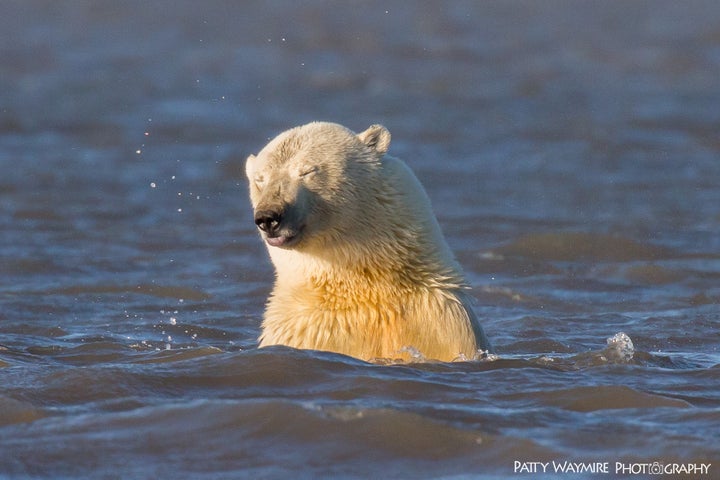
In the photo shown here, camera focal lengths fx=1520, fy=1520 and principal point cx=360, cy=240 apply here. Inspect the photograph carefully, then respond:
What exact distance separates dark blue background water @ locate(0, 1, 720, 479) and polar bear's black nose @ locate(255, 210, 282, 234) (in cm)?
65

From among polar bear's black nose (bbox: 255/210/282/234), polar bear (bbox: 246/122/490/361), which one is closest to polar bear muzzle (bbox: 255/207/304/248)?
polar bear's black nose (bbox: 255/210/282/234)

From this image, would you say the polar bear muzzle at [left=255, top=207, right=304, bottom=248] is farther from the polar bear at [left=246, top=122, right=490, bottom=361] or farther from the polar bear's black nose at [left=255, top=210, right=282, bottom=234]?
the polar bear at [left=246, top=122, right=490, bottom=361]

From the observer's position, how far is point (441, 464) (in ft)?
18.3

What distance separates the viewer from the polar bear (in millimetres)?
6613

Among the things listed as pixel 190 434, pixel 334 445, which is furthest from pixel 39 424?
pixel 334 445

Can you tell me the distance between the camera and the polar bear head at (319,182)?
6.44 metres

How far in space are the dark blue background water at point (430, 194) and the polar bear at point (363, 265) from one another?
146 millimetres

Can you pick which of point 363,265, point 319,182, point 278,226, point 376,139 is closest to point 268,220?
point 278,226

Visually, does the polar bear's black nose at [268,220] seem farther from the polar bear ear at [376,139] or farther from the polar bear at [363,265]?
the polar bear ear at [376,139]

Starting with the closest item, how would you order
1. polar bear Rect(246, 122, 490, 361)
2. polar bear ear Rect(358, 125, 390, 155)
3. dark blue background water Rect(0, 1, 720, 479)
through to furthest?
1. dark blue background water Rect(0, 1, 720, 479)
2. polar bear Rect(246, 122, 490, 361)
3. polar bear ear Rect(358, 125, 390, 155)

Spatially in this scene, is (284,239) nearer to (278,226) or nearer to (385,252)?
(278,226)

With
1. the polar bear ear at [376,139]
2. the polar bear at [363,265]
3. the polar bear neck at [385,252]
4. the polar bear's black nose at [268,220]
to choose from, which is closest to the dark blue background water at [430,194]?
the polar bear at [363,265]

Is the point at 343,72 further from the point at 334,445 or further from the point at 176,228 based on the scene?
the point at 334,445

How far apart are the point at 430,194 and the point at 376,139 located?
24.9ft
